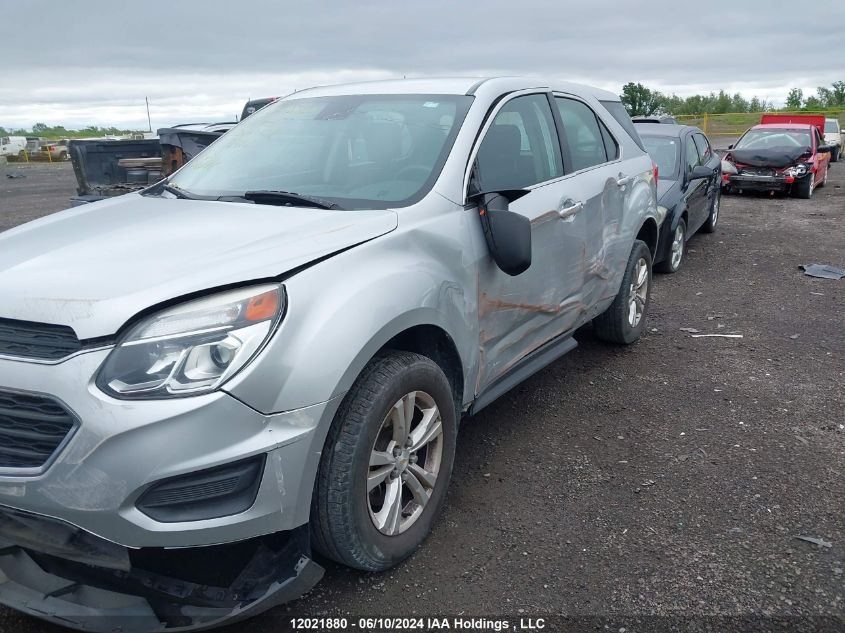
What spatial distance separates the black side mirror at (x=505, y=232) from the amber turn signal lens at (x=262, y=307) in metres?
1.23

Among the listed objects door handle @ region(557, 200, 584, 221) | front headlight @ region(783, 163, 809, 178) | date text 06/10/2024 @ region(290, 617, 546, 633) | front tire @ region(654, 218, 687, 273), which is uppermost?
door handle @ region(557, 200, 584, 221)

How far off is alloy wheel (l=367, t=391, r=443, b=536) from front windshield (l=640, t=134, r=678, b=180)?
643cm

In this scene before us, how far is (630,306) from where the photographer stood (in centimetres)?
539

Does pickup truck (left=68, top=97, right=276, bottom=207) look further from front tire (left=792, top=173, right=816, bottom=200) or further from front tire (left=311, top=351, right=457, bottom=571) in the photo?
front tire (left=792, top=173, right=816, bottom=200)

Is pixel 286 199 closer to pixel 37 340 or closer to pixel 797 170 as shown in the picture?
pixel 37 340

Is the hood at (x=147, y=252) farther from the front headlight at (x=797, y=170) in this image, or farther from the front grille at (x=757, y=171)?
the front headlight at (x=797, y=170)

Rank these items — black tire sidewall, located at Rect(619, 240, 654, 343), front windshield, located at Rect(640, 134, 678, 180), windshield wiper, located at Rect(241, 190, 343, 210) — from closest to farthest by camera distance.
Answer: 1. windshield wiper, located at Rect(241, 190, 343, 210)
2. black tire sidewall, located at Rect(619, 240, 654, 343)
3. front windshield, located at Rect(640, 134, 678, 180)

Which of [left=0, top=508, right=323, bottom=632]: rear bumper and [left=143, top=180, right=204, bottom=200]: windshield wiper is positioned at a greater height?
[left=143, top=180, right=204, bottom=200]: windshield wiper

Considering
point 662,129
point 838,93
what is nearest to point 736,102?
point 838,93

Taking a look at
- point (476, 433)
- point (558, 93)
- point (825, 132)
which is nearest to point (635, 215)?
point (558, 93)

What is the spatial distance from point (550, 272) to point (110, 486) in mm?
2440

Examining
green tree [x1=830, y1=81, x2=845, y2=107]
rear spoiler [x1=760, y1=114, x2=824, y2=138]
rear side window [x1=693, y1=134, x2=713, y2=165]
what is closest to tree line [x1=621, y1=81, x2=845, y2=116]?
green tree [x1=830, y1=81, x2=845, y2=107]

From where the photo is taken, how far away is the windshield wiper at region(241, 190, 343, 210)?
3.07 m

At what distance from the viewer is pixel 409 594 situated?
279cm
